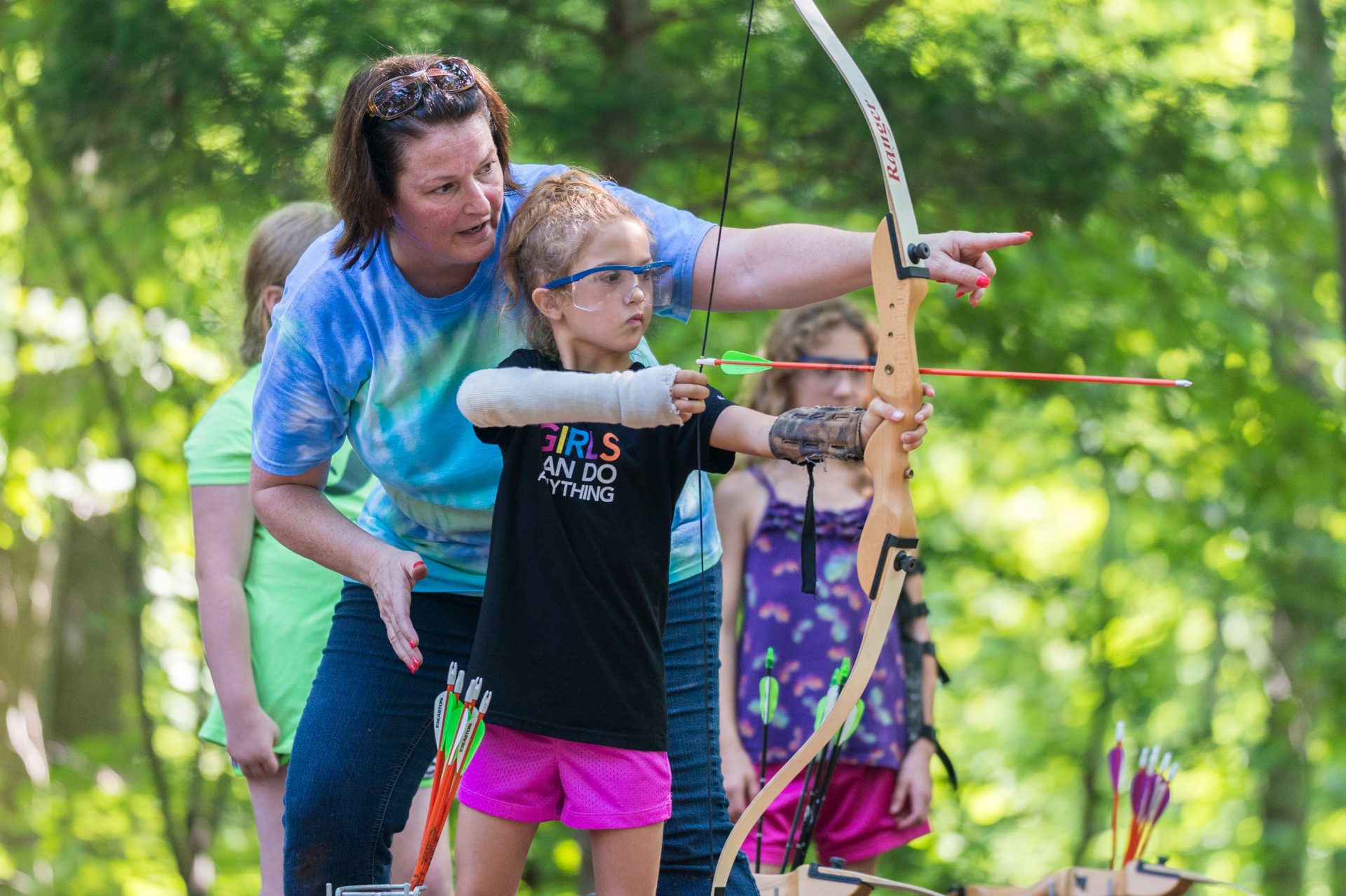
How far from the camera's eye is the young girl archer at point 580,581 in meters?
1.63

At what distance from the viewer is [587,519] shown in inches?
65.3

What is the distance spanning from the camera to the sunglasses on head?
1759mm

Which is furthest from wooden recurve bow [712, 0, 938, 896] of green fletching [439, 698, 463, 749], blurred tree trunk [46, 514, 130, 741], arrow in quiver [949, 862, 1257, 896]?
blurred tree trunk [46, 514, 130, 741]

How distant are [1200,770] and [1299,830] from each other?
1.37 meters

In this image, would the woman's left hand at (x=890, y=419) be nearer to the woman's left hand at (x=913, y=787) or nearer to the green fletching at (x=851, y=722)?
the green fletching at (x=851, y=722)

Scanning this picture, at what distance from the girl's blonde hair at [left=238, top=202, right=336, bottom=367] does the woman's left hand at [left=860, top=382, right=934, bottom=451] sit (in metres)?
1.37

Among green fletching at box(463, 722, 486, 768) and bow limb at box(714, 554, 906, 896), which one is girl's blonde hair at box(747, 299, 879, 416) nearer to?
bow limb at box(714, 554, 906, 896)

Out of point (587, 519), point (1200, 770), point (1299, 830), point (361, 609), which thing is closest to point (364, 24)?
point (361, 609)

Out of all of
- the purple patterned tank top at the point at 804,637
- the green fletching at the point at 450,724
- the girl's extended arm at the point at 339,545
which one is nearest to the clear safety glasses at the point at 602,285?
the girl's extended arm at the point at 339,545

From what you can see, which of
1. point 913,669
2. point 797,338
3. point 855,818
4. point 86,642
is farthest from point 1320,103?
point 86,642

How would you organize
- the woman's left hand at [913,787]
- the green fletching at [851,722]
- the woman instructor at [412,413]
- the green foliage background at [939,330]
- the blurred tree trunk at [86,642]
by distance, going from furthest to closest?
the blurred tree trunk at [86,642]
the green foliage background at [939,330]
the woman's left hand at [913,787]
the green fletching at [851,722]
the woman instructor at [412,413]

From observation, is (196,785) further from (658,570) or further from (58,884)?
(658,570)

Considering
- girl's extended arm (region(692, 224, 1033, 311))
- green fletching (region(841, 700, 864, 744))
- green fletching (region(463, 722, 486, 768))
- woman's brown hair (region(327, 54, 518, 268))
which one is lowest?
green fletching (region(841, 700, 864, 744))

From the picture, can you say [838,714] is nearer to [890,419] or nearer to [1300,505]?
[890,419]
